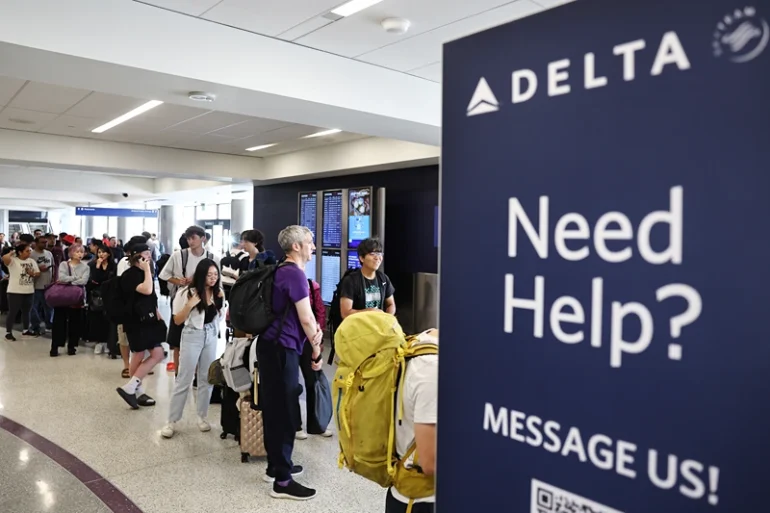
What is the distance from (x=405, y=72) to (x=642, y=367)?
4751mm

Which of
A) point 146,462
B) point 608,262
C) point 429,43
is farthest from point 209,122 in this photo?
point 608,262

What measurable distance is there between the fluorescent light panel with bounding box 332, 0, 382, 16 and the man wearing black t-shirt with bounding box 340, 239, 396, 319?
169cm

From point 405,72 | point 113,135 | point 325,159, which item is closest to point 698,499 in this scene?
point 405,72

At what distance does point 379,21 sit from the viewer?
3996 mm

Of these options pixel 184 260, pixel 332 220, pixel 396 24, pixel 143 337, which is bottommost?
pixel 143 337

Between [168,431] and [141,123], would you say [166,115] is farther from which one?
[168,431]

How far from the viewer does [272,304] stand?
3.26m

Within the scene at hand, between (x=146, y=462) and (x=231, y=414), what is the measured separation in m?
0.64

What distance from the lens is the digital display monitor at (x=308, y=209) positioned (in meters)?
9.28

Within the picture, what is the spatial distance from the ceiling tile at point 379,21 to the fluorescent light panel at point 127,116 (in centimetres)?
274

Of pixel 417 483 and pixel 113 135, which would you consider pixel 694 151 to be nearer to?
pixel 417 483

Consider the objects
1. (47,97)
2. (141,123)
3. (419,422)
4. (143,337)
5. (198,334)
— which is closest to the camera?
(419,422)

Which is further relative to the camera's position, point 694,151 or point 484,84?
point 484,84

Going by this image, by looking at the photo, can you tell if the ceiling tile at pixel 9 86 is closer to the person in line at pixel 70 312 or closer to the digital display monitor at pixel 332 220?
the person in line at pixel 70 312
